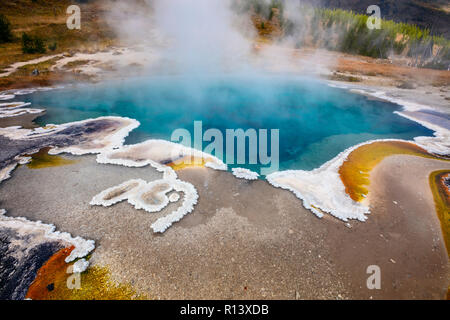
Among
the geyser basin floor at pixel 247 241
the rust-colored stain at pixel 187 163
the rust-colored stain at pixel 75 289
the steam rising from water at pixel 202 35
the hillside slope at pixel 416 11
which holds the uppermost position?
the hillside slope at pixel 416 11

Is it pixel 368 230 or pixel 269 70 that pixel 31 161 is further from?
pixel 269 70

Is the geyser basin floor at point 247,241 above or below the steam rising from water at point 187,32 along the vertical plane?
below

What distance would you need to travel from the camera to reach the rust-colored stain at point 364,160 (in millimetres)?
11078

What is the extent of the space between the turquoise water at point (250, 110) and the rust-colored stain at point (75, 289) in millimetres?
8821

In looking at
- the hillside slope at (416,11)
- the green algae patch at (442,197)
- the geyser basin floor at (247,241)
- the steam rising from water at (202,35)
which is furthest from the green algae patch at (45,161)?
the hillside slope at (416,11)

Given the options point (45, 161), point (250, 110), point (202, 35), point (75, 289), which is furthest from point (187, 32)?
point (75, 289)

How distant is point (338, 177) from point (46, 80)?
3472cm

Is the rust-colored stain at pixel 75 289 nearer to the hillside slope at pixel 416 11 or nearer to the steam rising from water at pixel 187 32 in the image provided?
the steam rising from water at pixel 187 32

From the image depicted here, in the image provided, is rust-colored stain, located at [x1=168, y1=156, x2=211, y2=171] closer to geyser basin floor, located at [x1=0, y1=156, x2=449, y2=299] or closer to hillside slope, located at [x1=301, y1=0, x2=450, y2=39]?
geyser basin floor, located at [x1=0, y1=156, x2=449, y2=299]

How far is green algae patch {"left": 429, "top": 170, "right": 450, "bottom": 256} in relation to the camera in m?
8.99

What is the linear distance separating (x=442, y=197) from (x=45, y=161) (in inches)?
825

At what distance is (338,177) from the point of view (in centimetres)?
1191

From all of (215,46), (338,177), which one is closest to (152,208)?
(338,177)

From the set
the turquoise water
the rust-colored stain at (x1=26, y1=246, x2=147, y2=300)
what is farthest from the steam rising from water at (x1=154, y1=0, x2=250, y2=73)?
the rust-colored stain at (x1=26, y1=246, x2=147, y2=300)
